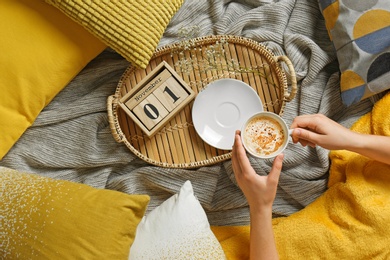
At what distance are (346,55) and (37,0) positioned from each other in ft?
3.16

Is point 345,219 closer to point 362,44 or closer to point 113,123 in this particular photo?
point 362,44

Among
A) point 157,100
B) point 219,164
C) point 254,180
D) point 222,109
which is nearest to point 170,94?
point 157,100

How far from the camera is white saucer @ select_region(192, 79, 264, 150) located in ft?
4.26

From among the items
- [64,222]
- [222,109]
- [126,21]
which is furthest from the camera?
[222,109]

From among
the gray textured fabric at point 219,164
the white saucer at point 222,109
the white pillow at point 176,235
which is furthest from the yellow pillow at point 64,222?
the white saucer at point 222,109

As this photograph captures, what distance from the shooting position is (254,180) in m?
1.10

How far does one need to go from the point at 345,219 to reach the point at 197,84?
64 centimetres

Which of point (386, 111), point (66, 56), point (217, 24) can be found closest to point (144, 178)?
point (66, 56)

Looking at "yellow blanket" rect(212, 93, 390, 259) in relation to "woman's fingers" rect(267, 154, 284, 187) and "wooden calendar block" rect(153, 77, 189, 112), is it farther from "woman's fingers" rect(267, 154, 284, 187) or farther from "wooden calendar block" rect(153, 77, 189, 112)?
"wooden calendar block" rect(153, 77, 189, 112)

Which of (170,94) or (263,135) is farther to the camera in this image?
(170,94)

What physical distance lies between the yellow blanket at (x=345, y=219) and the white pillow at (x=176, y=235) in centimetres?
17

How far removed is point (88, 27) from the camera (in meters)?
1.18

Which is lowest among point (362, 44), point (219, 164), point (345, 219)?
point (345, 219)

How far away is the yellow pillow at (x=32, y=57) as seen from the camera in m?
1.17
